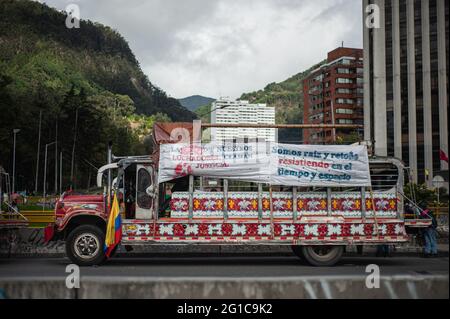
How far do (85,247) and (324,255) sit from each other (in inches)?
224

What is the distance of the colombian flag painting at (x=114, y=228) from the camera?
12.2 meters

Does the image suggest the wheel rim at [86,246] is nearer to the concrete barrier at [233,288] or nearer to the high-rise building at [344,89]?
the concrete barrier at [233,288]

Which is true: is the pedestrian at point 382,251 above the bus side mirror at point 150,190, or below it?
below

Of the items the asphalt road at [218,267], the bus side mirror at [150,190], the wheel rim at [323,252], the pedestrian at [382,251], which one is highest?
→ the bus side mirror at [150,190]

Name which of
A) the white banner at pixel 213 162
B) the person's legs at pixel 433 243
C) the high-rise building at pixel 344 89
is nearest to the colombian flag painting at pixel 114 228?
the white banner at pixel 213 162

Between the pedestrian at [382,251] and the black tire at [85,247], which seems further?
the pedestrian at [382,251]

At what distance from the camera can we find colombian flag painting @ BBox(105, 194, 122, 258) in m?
12.2

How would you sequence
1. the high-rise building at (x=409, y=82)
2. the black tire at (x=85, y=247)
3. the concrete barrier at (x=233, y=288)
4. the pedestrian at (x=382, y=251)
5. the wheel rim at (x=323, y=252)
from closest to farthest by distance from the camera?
the concrete barrier at (x=233, y=288) < the black tire at (x=85, y=247) < the wheel rim at (x=323, y=252) < the pedestrian at (x=382, y=251) < the high-rise building at (x=409, y=82)

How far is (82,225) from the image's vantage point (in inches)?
501

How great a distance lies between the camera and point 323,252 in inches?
508

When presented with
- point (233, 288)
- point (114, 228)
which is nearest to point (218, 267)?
point (114, 228)

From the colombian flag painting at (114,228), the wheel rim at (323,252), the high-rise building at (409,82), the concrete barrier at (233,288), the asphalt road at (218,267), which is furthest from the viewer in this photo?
the high-rise building at (409,82)

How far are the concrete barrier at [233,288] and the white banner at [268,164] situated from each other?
6.72 metres
